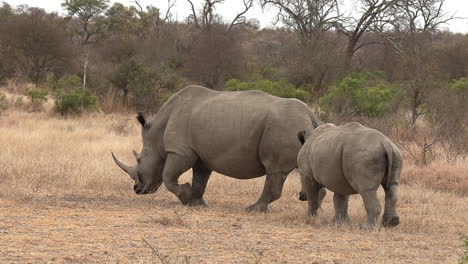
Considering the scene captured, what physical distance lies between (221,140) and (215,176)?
295 cm

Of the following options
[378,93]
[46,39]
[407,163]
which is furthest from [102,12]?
[407,163]

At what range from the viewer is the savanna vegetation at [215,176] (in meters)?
6.23

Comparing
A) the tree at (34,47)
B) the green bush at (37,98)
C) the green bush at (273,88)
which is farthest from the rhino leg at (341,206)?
the tree at (34,47)

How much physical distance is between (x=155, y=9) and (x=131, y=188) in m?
50.6

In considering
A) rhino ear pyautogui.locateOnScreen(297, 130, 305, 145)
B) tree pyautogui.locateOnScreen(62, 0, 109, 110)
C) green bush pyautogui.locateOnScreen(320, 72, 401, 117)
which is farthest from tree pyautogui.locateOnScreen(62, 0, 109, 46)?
rhino ear pyautogui.locateOnScreen(297, 130, 305, 145)

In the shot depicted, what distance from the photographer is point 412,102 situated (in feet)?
59.3

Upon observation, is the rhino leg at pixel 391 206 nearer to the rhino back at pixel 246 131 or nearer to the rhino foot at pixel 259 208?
the rhino back at pixel 246 131

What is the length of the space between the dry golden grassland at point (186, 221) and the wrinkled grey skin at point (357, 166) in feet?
0.97

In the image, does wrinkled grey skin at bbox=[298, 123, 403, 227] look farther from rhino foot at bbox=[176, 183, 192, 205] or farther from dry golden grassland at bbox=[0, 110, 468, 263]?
rhino foot at bbox=[176, 183, 192, 205]

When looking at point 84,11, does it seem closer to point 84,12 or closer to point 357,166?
point 84,12

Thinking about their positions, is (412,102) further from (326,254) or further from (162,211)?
(326,254)

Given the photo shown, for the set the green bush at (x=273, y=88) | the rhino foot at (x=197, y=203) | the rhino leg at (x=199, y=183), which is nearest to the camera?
the rhino foot at (x=197, y=203)

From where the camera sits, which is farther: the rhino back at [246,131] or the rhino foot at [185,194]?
the rhino foot at [185,194]

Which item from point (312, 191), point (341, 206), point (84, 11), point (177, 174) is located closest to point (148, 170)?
point (177, 174)
